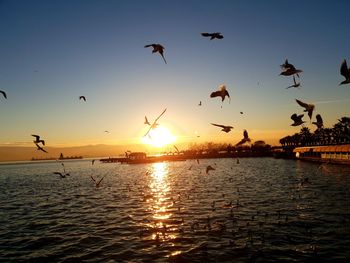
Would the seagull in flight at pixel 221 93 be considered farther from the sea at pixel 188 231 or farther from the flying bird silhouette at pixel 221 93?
the sea at pixel 188 231

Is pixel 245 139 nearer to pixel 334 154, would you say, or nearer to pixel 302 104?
pixel 302 104

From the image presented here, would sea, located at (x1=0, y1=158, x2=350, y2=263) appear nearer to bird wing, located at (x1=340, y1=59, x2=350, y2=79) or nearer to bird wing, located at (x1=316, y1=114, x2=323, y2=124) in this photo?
bird wing, located at (x1=316, y1=114, x2=323, y2=124)

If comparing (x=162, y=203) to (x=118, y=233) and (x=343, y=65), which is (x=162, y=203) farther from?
(x=343, y=65)

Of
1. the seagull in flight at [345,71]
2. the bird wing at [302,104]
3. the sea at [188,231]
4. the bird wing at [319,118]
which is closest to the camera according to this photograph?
the seagull in flight at [345,71]

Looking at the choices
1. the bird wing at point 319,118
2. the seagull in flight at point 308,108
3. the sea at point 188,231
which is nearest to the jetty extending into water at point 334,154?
the sea at point 188,231

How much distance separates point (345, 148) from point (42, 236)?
63335 mm

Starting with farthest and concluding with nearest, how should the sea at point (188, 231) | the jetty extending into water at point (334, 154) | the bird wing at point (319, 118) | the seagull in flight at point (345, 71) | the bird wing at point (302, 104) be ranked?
the jetty extending into water at point (334, 154) → the sea at point (188, 231) → the bird wing at point (319, 118) → the bird wing at point (302, 104) → the seagull in flight at point (345, 71)

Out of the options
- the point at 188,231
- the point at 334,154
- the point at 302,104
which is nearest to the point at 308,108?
the point at 302,104

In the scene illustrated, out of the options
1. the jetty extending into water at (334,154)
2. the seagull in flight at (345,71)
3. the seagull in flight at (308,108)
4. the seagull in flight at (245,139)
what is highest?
the seagull in flight at (345,71)

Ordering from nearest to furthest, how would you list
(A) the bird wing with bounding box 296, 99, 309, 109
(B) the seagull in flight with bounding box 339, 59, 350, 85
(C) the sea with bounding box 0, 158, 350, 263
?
1. (B) the seagull in flight with bounding box 339, 59, 350, 85
2. (A) the bird wing with bounding box 296, 99, 309, 109
3. (C) the sea with bounding box 0, 158, 350, 263

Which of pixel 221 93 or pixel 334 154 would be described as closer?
pixel 221 93

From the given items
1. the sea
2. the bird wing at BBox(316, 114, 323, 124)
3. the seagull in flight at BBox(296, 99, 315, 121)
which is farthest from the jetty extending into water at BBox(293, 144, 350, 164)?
the seagull in flight at BBox(296, 99, 315, 121)

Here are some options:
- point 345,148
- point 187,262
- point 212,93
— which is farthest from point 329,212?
point 345,148

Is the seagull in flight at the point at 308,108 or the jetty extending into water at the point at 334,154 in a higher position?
the seagull in flight at the point at 308,108
